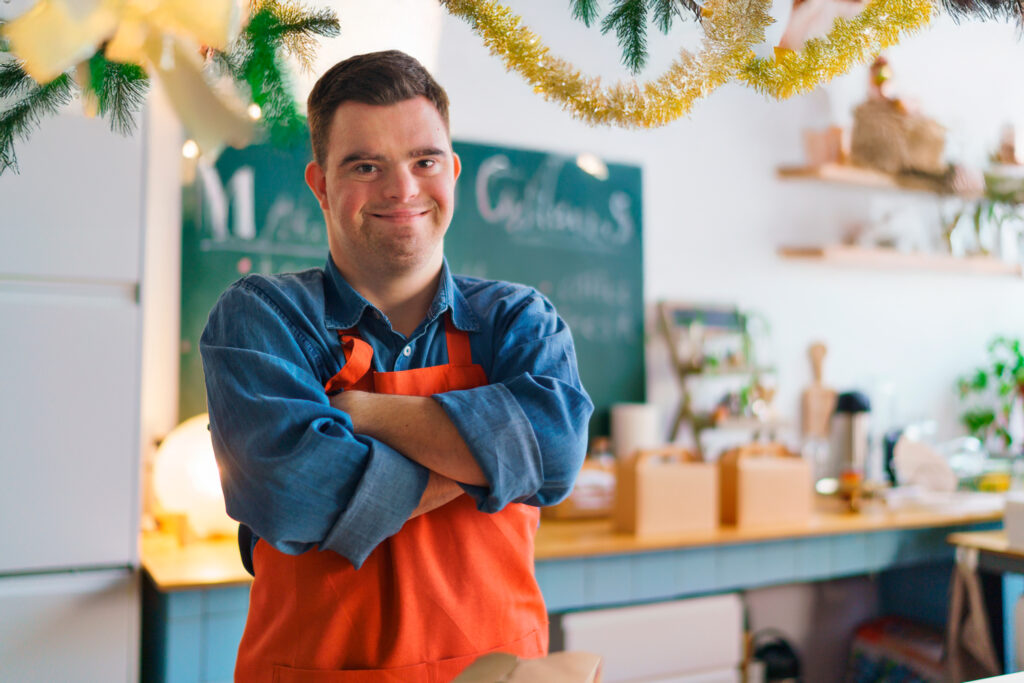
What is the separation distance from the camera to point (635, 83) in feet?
2.48

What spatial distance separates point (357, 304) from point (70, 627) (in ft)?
3.26

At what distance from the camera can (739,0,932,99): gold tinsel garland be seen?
76 cm

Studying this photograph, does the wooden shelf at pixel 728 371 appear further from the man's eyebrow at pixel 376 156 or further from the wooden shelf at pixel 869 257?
the man's eyebrow at pixel 376 156

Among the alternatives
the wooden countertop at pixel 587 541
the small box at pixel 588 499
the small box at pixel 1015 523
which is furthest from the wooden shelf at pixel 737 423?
the small box at pixel 1015 523

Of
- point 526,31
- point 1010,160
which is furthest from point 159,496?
point 1010,160

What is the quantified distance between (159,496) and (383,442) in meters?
1.21

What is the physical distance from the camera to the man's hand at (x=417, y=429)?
0.75 metres

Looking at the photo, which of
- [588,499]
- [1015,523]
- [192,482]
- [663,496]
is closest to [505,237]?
[588,499]

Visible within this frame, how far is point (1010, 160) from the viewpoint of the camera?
1.74 metres

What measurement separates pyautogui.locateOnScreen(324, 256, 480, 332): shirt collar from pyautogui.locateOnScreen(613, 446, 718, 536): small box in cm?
120

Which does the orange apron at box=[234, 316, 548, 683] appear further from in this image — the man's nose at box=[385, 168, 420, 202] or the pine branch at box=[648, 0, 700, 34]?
the pine branch at box=[648, 0, 700, 34]

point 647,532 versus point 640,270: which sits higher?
point 640,270

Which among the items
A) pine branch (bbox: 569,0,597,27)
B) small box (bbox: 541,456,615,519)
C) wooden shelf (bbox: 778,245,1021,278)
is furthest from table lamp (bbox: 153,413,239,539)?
wooden shelf (bbox: 778,245,1021,278)

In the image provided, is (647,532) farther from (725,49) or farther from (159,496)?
(725,49)
